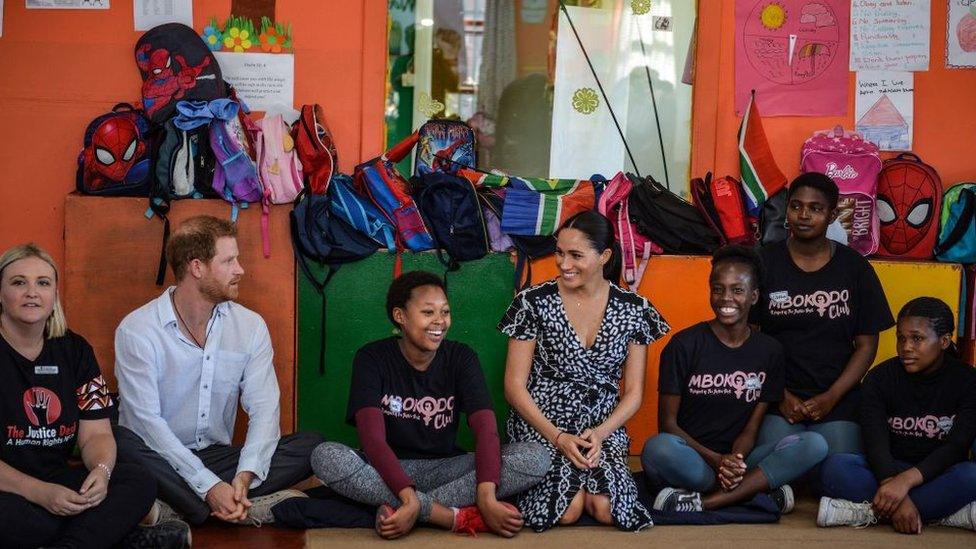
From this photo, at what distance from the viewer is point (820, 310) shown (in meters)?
5.02

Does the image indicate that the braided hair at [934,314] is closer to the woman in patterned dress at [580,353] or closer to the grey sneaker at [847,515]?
the grey sneaker at [847,515]

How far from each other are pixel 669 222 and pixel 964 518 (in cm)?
179

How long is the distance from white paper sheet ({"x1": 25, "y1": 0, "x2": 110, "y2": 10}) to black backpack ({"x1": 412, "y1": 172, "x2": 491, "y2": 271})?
171 centimetres

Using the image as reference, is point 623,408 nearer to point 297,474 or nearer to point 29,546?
point 297,474

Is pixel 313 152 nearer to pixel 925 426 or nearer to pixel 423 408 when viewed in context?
pixel 423 408

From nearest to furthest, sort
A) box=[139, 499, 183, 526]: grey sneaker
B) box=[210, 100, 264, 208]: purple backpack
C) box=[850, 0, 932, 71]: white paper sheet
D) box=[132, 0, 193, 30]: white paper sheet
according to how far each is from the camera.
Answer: box=[139, 499, 183, 526]: grey sneaker, box=[210, 100, 264, 208]: purple backpack, box=[132, 0, 193, 30]: white paper sheet, box=[850, 0, 932, 71]: white paper sheet

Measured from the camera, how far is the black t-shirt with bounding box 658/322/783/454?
4.76 metres

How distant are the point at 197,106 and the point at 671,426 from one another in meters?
2.44

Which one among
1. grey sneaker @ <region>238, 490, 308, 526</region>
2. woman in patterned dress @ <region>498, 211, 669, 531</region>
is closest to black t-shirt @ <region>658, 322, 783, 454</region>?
woman in patterned dress @ <region>498, 211, 669, 531</region>

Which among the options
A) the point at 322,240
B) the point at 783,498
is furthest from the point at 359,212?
the point at 783,498

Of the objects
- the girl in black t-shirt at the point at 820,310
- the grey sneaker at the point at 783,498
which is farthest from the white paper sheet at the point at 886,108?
the grey sneaker at the point at 783,498

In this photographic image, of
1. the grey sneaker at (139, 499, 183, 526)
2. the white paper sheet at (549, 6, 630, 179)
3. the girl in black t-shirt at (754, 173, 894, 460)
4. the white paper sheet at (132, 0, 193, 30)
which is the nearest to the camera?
the grey sneaker at (139, 499, 183, 526)

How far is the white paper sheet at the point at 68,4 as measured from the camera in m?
5.49

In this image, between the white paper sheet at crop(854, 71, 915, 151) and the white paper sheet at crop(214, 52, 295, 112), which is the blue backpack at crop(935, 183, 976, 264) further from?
the white paper sheet at crop(214, 52, 295, 112)
